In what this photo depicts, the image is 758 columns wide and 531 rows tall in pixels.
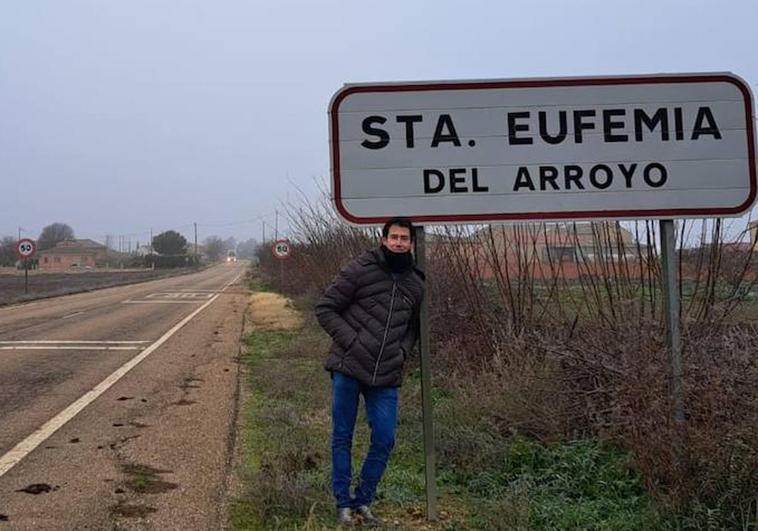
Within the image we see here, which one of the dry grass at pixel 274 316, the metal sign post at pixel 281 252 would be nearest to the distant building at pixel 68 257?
the metal sign post at pixel 281 252

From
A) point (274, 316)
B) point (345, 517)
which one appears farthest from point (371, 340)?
point (274, 316)

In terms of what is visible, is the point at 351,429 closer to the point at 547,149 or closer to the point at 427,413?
the point at 427,413

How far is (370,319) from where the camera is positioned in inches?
151

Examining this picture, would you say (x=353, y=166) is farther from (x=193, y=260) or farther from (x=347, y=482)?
(x=193, y=260)

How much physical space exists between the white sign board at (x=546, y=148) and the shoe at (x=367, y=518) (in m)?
1.66

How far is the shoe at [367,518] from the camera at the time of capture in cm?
395

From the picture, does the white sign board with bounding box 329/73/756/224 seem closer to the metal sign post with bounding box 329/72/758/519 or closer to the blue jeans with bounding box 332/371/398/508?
the metal sign post with bounding box 329/72/758/519

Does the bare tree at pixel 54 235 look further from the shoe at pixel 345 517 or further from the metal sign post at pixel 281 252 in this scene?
the shoe at pixel 345 517

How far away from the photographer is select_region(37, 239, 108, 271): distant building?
118 meters

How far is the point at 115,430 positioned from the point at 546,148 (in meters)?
4.78

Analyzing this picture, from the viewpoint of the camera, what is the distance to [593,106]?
417 centimetres

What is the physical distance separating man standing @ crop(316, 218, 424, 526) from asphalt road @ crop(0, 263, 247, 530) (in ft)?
3.03

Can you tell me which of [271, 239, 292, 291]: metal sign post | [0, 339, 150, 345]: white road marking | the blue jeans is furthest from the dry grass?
the blue jeans

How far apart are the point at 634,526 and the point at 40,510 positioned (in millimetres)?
3548
